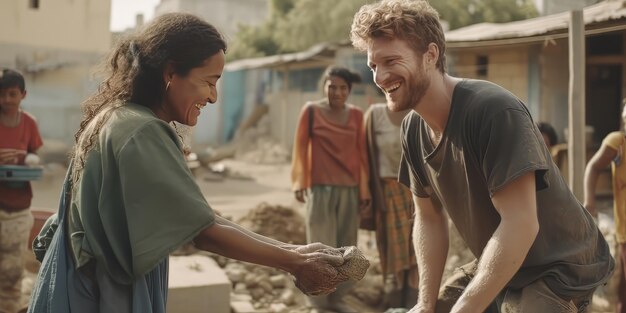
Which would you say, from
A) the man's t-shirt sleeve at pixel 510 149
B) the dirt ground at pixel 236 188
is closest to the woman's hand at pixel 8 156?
the man's t-shirt sleeve at pixel 510 149

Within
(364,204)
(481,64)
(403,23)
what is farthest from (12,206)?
(481,64)

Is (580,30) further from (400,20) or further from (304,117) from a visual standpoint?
(400,20)

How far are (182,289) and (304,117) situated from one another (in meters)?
1.89

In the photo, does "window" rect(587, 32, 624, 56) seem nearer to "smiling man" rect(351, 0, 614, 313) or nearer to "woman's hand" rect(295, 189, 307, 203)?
"woman's hand" rect(295, 189, 307, 203)

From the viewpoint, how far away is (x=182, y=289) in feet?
16.1

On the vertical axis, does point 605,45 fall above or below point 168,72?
above

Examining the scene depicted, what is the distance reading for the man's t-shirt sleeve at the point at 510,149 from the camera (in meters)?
2.09

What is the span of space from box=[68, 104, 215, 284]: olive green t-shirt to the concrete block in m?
3.12

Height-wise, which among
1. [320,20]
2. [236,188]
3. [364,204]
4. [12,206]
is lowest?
[236,188]

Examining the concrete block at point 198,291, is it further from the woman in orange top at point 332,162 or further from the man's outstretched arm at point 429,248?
the man's outstretched arm at point 429,248

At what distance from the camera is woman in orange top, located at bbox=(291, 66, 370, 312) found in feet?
19.2

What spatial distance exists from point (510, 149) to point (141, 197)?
1164mm

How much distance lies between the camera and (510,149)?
211 centimetres

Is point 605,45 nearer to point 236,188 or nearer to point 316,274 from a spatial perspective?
point 236,188
